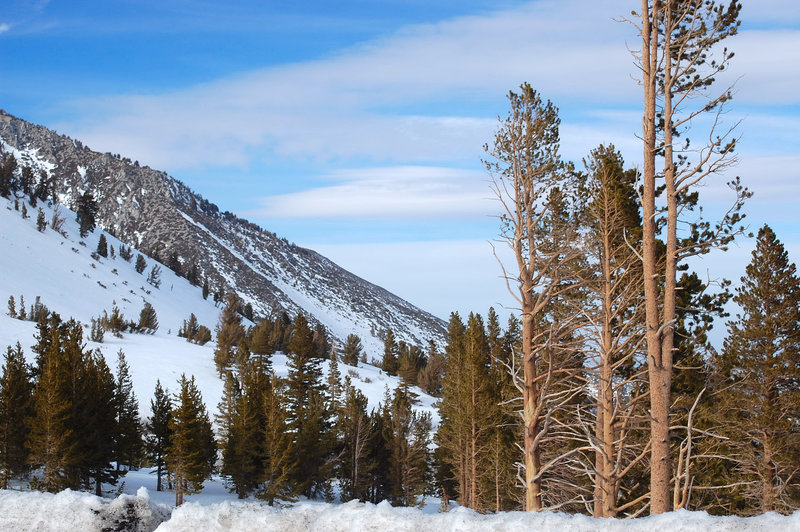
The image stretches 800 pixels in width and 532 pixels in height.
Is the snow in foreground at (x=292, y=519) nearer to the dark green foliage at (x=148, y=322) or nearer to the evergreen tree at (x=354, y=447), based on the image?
the evergreen tree at (x=354, y=447)

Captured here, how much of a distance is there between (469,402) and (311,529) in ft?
82.5

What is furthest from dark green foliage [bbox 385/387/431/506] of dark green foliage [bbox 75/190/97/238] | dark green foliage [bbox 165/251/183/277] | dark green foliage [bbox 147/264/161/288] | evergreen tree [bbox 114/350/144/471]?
dark green foliage [bbox 165/251/183/277]

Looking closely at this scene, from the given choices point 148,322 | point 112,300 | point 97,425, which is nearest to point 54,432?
point 97,425

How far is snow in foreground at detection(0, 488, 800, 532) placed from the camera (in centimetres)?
401

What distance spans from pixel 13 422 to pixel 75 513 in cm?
2829

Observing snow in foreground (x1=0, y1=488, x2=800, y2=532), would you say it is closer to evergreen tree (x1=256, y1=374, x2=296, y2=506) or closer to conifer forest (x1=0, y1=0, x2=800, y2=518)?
conifer forest (x1=0, y1=0, x2=800, y2=518)

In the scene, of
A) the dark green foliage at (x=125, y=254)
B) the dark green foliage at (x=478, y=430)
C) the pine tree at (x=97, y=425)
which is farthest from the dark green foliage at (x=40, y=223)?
the dark green foliage at (x=478, y=430)

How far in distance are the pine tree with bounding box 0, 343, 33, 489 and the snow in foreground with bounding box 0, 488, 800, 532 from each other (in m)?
26.9

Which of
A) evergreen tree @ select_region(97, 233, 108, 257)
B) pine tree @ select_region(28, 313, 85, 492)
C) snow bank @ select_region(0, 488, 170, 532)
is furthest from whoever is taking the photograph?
evergreen tree @ select_region(97, 233, 108, 257)

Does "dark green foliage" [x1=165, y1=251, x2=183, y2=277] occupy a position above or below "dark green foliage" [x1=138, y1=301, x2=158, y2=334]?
above

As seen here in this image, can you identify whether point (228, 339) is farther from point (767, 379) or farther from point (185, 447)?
point (767, 379)

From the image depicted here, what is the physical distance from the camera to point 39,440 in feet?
83.9

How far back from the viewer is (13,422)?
27781 millimetres

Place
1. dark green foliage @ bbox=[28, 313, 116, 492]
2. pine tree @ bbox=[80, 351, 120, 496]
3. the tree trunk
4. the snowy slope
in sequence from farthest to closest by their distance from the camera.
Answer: the snowy slope < pine tree @ bbox=[80, 351, 120, 496] < dark green foliage @ bbox=[28, 313, 116, 492] < the tree trunk
